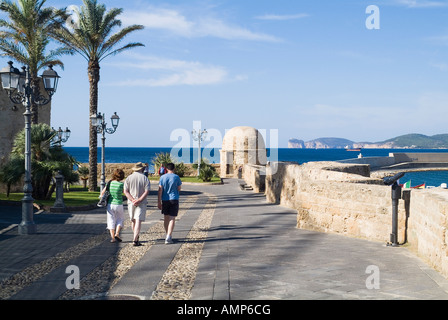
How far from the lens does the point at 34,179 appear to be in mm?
18375

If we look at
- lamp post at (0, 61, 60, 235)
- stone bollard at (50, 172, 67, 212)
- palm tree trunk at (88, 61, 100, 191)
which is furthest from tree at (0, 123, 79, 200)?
lamp post at (0, 61, 60, 235)

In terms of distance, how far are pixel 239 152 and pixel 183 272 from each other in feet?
129

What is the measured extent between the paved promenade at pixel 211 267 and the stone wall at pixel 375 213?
34cm

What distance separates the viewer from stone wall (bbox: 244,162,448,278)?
694 cm

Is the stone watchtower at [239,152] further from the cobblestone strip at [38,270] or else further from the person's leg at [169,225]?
the cobblestone strip at [38,270]

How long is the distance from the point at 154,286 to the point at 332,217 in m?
5.74

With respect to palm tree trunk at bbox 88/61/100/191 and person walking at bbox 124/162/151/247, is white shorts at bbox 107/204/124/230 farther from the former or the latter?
palm tree trunk at bbox 88/61/100/191

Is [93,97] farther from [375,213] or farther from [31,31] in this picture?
[375,213]

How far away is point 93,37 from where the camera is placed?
81.1 ft

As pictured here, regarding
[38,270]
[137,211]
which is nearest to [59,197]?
[137,211]

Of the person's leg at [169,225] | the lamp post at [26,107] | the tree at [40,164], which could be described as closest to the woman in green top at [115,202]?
the person's leg at [169,225]

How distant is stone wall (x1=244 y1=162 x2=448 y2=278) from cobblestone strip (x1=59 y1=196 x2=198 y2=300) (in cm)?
376
